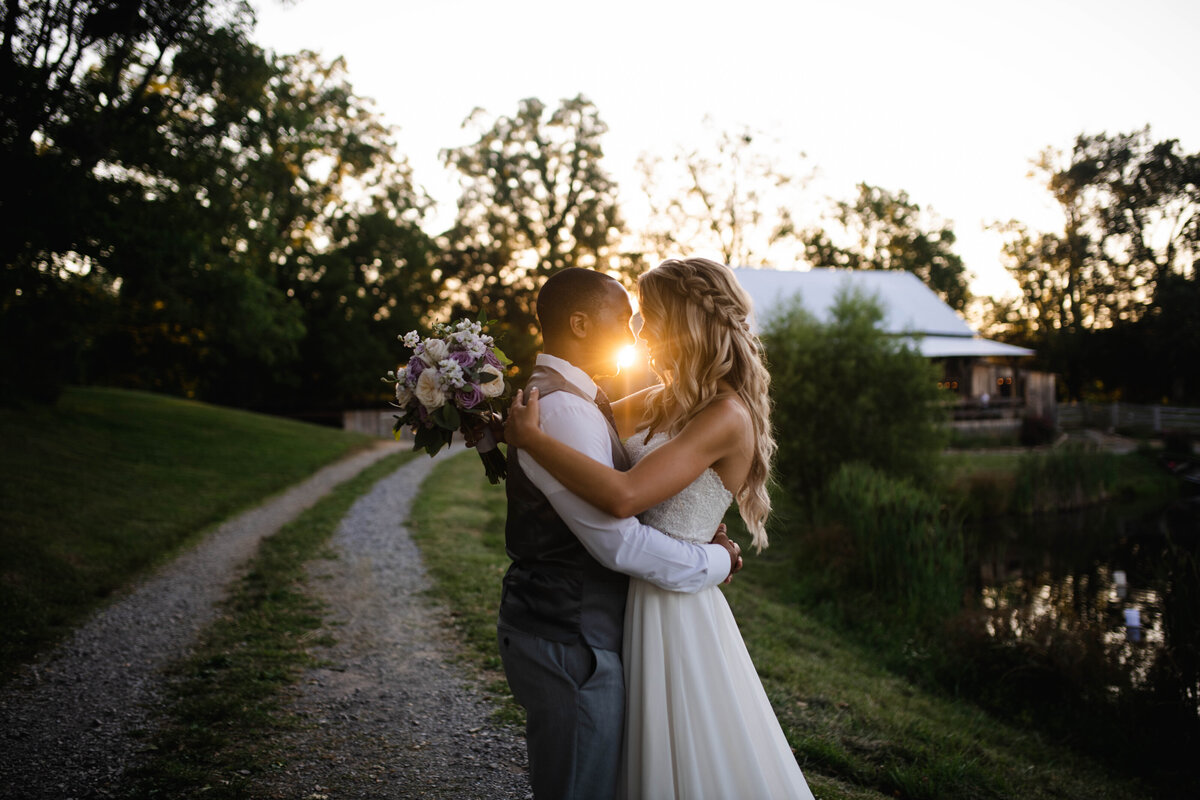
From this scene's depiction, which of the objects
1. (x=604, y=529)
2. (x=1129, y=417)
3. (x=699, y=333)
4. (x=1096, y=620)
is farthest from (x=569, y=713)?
(x=1129, y=417)

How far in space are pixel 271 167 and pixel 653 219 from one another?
2400 cm

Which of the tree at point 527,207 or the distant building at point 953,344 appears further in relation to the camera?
the tree at point 527,207

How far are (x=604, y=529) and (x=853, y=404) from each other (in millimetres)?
14206

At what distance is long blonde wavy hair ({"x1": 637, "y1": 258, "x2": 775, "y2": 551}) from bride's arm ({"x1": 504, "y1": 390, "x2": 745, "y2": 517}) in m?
0.11

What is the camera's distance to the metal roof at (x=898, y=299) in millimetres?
29375

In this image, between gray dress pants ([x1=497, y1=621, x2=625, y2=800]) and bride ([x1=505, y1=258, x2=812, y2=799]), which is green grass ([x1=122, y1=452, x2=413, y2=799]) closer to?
gray dress pants ([x1=497, y1=621, x2=625, y2=800])

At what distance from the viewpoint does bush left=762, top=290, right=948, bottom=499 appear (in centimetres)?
1541

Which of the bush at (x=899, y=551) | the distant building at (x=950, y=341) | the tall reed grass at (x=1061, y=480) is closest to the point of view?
the bush at (x=899, y=551)

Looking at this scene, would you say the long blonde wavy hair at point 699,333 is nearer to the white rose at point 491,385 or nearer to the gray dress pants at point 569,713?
the white rose at point 491,385

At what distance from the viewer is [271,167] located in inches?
584

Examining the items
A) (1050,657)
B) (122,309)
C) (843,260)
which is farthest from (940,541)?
(843,260)

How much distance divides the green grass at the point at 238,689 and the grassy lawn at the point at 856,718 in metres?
1.42

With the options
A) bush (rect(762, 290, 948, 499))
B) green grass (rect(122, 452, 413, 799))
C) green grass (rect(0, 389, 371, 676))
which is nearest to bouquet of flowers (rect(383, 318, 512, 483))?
green grass (rect(122, 452, 413, 799))

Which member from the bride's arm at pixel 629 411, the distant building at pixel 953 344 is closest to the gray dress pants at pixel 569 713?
the bride's arm at pixel 629 411
